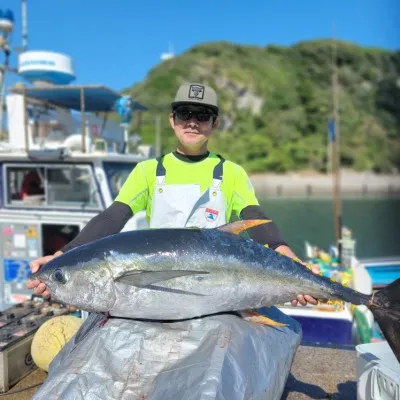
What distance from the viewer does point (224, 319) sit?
204 centimetres

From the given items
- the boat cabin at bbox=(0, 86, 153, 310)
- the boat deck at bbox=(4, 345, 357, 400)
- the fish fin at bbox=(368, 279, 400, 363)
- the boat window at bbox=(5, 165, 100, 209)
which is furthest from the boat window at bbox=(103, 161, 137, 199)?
the fish fin at bbox=(368, 279, 400, 363)

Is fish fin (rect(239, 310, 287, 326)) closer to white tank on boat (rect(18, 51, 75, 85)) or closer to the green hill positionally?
white tank on boat (rect(18, 51, 75, 85))

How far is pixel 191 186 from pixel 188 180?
0.16 feet

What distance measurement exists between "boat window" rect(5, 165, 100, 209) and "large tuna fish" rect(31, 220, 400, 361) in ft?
14.1

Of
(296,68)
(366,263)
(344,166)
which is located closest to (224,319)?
(366,263)

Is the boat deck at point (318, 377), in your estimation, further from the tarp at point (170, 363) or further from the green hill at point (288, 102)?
the green hill at point (288, 102)

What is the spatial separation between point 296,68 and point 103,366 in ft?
388

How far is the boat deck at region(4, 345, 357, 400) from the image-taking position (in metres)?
3.22

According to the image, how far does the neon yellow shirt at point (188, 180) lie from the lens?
2514 mm

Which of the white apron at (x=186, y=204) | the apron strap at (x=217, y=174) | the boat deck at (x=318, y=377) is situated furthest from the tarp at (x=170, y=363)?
the boat deck at (x=318, y=377)

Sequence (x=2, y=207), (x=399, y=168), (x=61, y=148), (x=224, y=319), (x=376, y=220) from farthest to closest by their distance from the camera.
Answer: (x=399, y=168), (x=376, y=220), (x=2, y=207), (x=61, y=148), (x=224, y=319)

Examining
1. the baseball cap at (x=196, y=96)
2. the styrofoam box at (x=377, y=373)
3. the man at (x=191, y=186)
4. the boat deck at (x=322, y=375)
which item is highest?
the baseball cap at (x=196, y=96)

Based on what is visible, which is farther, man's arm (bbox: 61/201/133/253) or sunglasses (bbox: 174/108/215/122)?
sunglasses (bbox: 174/108/215/122)

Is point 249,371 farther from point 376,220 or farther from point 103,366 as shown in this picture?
point 376,220
